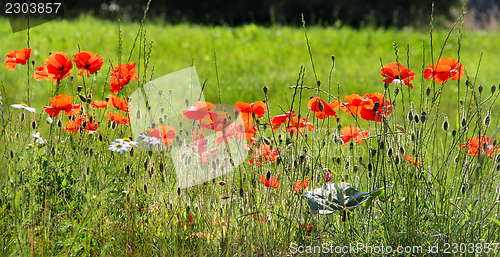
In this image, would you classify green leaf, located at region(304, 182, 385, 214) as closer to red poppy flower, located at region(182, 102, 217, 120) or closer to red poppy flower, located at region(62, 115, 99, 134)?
red poppy flower, located at region(182, 102, 217, 120)

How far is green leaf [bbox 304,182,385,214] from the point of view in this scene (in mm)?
1836

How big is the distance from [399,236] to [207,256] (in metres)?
0.68

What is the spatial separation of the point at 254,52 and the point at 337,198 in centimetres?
559

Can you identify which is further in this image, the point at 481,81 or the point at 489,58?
the point at 489,58

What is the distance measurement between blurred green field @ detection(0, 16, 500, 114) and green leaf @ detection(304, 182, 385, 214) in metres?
3.17

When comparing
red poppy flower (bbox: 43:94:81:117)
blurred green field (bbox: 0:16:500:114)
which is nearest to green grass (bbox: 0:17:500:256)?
red poppy flower (bbox: 43:94:81:117)

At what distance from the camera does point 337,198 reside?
1.96 meters

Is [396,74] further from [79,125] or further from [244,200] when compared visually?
[79,125]

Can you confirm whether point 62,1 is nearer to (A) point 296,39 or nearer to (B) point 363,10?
(A) point 296,39

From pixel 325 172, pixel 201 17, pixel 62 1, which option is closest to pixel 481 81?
pixel 325 172

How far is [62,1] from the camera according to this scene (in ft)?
28.9

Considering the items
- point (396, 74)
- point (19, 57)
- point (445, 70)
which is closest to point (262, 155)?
point (396, 74)

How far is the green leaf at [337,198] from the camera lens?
6.02ft

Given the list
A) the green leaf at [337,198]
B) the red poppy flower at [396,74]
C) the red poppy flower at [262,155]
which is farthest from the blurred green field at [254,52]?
the green leaf at [337,198]
